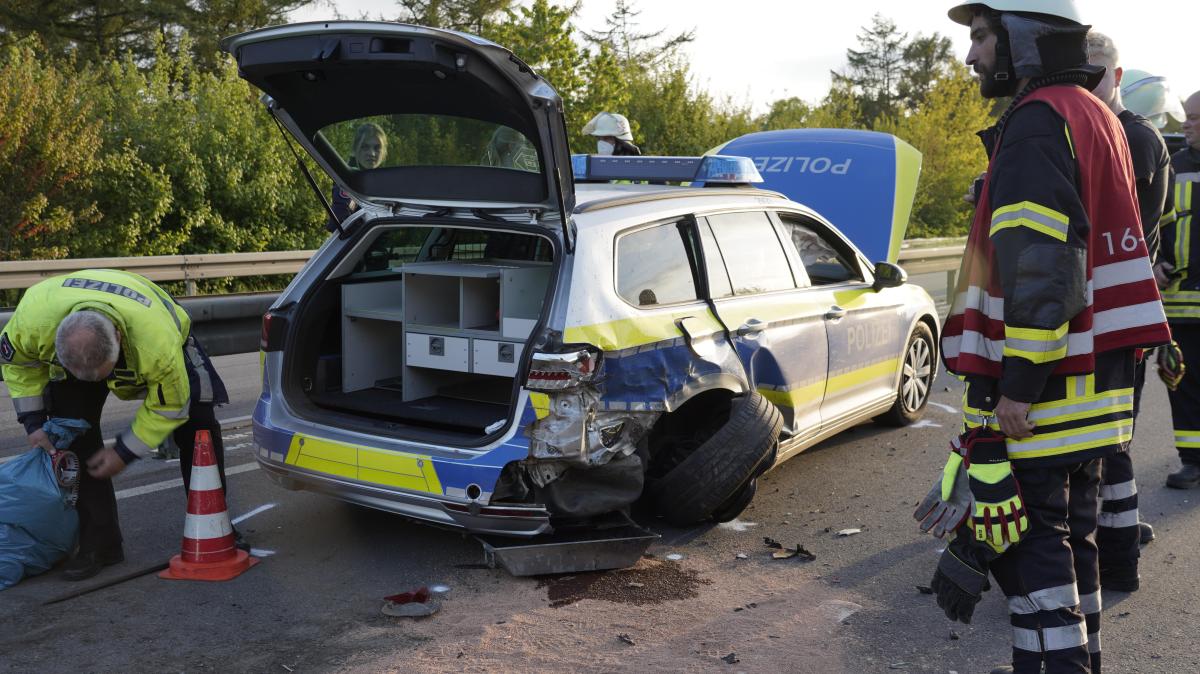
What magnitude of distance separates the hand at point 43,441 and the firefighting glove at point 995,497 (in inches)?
140

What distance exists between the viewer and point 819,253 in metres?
6.18

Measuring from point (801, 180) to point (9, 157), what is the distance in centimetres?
1200

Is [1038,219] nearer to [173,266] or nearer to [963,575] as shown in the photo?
[963,575]

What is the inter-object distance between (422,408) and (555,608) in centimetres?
128

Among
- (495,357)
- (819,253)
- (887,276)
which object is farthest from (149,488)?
(887,276)

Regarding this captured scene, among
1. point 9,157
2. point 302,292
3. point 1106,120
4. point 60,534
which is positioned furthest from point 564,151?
point 9,157

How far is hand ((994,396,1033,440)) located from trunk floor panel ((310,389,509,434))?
86.2 inches

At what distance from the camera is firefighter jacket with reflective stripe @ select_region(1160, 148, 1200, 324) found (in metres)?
5.81

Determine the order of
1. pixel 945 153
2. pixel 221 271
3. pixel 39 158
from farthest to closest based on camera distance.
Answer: pixel 945 153, pixel 39 158, pixel 221 271

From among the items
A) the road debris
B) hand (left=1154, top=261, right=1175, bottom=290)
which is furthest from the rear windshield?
hand (left=1154, top=261, right=1175, bottom=290)

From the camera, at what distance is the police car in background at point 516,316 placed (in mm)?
4180

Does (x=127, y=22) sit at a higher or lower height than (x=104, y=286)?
higher

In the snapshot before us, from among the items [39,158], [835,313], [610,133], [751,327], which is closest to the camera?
[751,327]

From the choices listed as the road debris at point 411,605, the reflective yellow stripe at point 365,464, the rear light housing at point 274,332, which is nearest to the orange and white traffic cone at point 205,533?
the reflective yellow stripe at point 365,464
